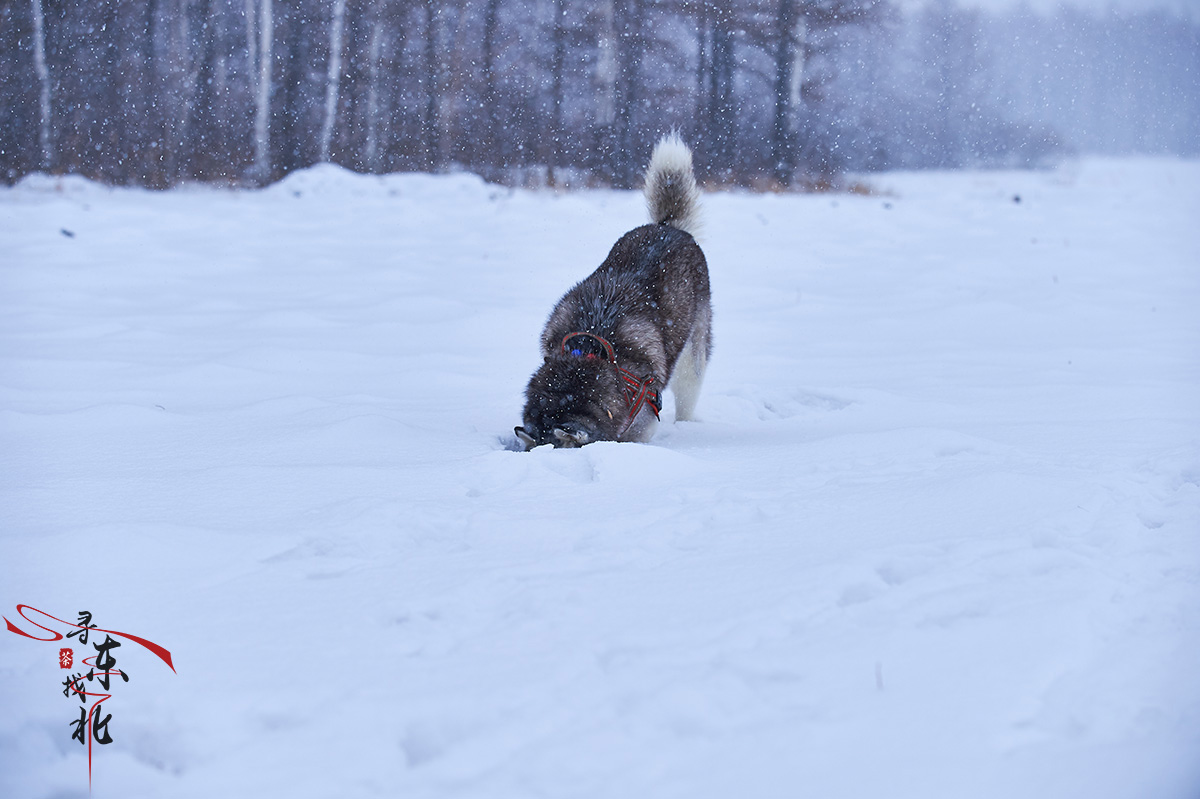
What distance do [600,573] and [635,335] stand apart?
1983mm

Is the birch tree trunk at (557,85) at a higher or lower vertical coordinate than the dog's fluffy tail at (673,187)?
higher

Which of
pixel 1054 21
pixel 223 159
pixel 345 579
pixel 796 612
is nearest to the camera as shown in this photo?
pixel 796 612

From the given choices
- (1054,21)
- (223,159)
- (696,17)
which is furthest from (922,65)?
(223,159)

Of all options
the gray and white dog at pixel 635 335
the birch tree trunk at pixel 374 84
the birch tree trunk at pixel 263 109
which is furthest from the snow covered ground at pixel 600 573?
the birch tree trunk at pixel 374 84

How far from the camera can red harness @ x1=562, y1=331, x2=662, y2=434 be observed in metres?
3.40

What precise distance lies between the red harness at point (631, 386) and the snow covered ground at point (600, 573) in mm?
232

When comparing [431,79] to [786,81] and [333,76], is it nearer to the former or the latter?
[333,76]

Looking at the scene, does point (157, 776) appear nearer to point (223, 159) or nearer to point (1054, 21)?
point (223, 159)

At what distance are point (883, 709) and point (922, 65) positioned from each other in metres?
22.1

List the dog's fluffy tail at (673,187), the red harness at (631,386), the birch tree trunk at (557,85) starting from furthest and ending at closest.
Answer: the birch tree trunk at (557,85)
the dog's fluffy tail at (673,187)
the red harness at (631,386)

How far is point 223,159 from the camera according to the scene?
1384cm

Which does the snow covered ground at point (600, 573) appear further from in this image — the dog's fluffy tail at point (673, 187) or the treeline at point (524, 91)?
the treeline at point (524, 91)

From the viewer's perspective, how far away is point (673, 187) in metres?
4.71

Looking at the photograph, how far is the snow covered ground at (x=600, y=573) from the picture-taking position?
123cm
